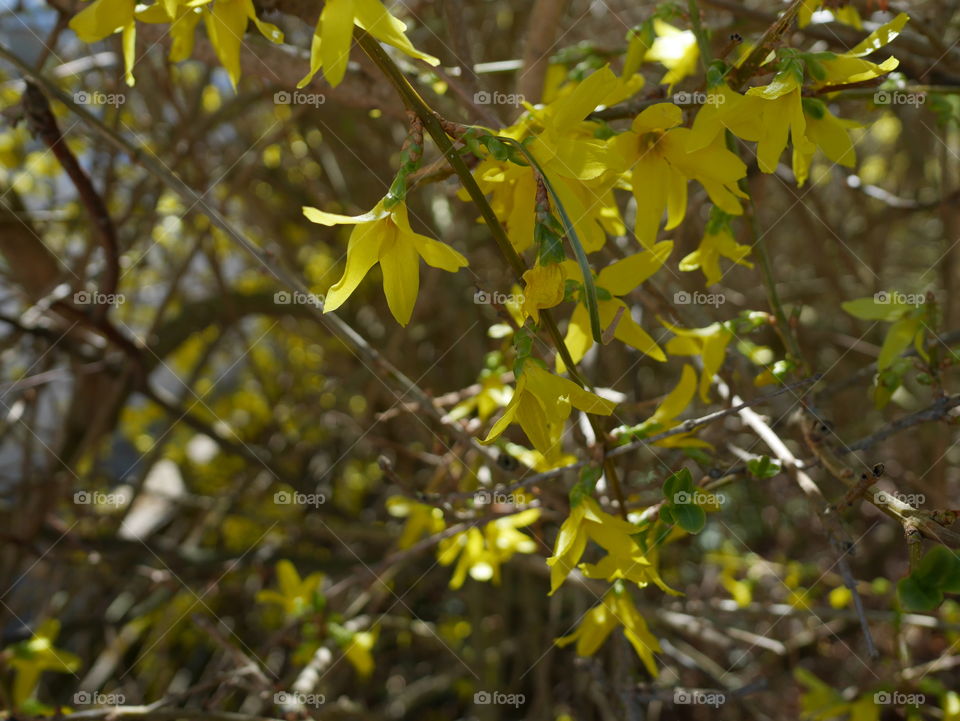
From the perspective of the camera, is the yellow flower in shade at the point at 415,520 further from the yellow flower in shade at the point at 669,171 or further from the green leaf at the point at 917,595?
the green leaf at the point at 917,595

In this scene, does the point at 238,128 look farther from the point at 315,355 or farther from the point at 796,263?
the point at 796,263

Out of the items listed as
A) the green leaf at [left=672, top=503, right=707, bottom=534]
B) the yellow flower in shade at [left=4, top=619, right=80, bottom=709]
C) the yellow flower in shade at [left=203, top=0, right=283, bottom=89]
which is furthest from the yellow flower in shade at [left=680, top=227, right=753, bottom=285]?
the yellow flower in shade at [left=4, top=619, right=80, bottom=709]

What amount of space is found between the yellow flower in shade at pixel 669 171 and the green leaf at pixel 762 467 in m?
0.31

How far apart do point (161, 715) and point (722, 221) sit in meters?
1.10

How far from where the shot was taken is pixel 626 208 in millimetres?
1785

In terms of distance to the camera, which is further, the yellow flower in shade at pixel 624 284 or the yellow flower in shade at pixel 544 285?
the yellow flower in shade at pixel 624 284

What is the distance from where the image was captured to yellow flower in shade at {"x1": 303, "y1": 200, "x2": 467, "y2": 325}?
0.79m

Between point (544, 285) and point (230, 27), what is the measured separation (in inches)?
22.3

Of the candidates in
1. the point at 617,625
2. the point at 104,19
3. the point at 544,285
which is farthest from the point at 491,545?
the point at 104,19

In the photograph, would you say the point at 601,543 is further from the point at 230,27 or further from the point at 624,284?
the point at 230,27

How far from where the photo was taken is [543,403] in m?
0.79

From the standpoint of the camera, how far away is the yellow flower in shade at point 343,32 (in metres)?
0.73

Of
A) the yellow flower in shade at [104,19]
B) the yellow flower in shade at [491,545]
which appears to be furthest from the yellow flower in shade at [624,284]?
the yellow flower in shade at [104,19]

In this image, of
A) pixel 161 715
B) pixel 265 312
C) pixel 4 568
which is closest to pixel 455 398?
pixel 161 715
